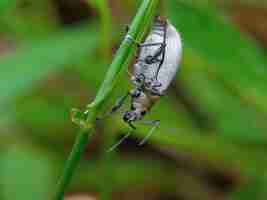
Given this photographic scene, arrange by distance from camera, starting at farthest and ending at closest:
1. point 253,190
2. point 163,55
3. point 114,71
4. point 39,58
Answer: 1. point 253,190
2. point 39,58
3. point 163,55
4. point 114,71

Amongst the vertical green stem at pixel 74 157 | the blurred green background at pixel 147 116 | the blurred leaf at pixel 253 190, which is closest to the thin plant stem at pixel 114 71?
the vertical green stem at pixel 74 157

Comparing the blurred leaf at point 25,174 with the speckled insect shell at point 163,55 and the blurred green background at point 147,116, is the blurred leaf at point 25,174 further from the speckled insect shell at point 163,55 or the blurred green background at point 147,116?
the speckled insect shell at point 163,55

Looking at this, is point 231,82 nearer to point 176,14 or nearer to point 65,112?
point 176,14

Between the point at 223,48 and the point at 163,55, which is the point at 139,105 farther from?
the point at 223,48

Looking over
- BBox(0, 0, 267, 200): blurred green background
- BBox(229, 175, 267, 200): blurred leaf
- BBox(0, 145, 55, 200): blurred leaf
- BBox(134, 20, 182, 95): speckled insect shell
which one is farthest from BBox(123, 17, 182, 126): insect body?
BBox(229, 175, 267, 200): blurred leaf

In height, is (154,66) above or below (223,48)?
above

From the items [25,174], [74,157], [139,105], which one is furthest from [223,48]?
[74,157]

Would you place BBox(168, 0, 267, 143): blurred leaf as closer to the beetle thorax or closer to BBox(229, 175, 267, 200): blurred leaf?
BBox(229, 175, 267, 200): blurred leaf
